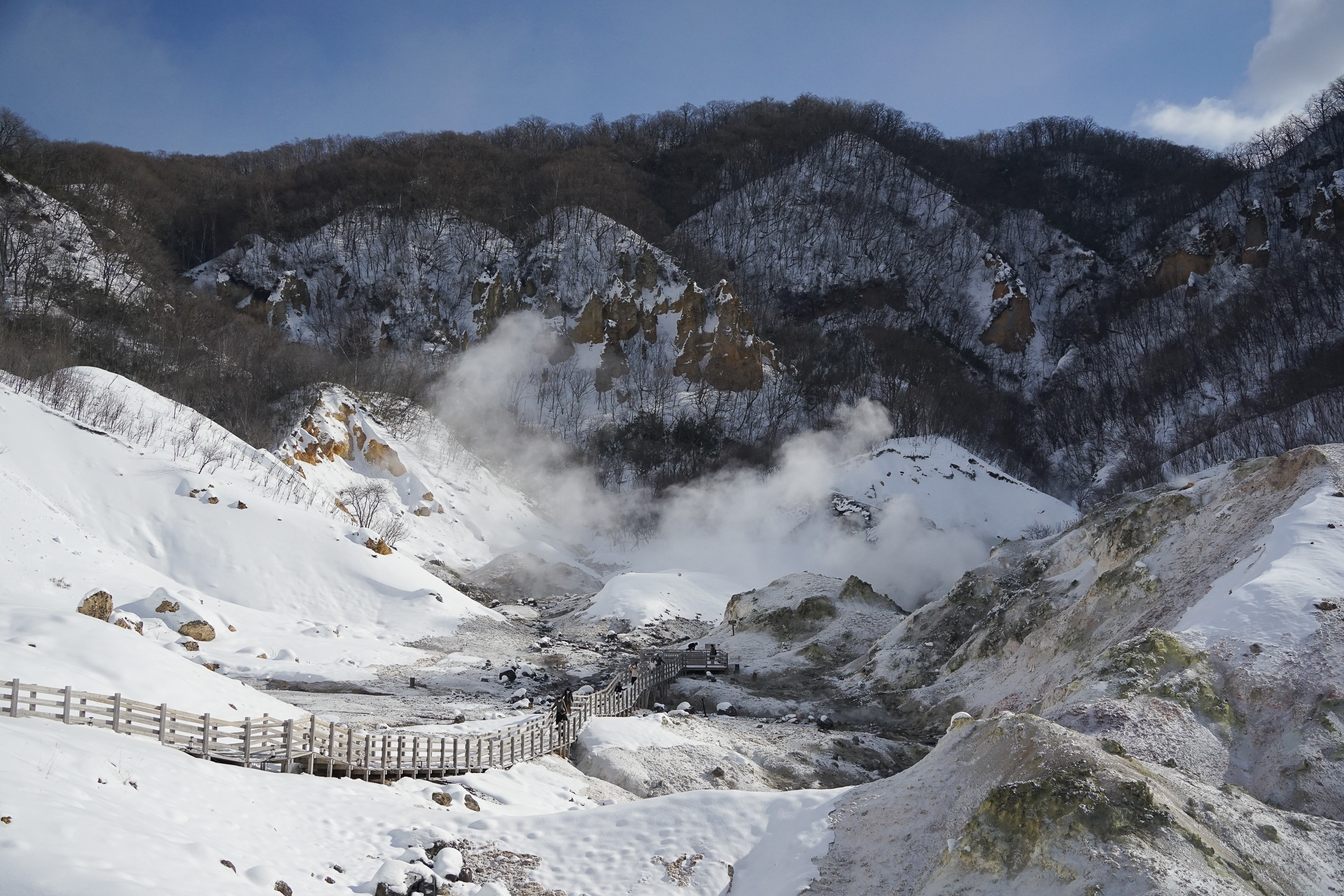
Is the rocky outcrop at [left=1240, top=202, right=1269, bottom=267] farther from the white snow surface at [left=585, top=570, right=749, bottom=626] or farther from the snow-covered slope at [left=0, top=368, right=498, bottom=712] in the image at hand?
the snow-covered slope at [left=0, top=368, right=498, bottom=712]

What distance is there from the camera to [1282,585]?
55.1ft

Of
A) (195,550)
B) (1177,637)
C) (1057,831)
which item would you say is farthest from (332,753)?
(195,550)

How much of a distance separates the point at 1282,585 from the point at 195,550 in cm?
3232

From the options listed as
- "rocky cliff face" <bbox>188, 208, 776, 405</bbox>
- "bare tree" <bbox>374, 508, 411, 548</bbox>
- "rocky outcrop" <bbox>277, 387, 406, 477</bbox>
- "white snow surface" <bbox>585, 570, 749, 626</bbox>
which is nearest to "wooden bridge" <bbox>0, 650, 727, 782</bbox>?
"white snow surface" <bbox>585, 570, 749, 626</bbox>

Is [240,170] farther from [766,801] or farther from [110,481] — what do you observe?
[766,801]

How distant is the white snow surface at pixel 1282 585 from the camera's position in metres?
16.0

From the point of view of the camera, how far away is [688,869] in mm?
12383

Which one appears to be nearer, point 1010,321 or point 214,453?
point 214,453

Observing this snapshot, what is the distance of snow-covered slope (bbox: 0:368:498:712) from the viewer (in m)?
26.1

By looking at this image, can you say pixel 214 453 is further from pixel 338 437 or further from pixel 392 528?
pixel 338 437

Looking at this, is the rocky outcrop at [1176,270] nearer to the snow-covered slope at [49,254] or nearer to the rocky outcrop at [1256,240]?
the rocky outcrop at [1256,240]

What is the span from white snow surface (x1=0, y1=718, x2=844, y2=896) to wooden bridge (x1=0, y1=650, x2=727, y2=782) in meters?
0.39

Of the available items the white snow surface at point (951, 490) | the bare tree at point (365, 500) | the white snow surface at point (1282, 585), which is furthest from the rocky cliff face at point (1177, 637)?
the bare tree at point (365, 500)

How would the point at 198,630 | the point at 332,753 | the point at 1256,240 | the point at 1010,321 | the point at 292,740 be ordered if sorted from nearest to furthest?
1. the point at 292,740
2. the point at 332,753
3. the point at 198,630
4. the point at 1256,240
5. the point at 1010,321
